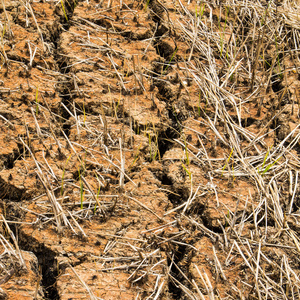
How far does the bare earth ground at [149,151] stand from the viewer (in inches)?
62.1

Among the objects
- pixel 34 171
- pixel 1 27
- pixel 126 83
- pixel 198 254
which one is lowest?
pixel 198 254

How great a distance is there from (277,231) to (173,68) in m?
1.19

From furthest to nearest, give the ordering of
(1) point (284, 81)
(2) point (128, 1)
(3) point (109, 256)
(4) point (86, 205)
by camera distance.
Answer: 1. (2) point (128, 1)
2. (1) point (284, 81)
3. (4) point (86, 205)
4. (3) point (109, 256)

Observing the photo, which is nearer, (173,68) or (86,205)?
(86,205)

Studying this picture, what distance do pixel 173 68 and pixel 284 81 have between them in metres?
0.72

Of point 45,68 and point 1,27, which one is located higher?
point 1,27

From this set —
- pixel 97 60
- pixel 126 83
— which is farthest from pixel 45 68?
pixel 126 83

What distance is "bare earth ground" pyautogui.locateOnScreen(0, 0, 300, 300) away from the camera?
62.1 inches

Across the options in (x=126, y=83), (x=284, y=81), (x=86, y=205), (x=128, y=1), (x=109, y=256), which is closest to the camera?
(x=109, y=256)

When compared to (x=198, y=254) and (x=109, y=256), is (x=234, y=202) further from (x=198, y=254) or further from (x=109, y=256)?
(x=109, y=256)

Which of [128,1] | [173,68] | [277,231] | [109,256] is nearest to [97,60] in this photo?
[173,68]

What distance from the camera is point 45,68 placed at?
7.48ft

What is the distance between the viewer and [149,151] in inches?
80.2

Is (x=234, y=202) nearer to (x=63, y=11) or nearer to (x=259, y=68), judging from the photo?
(x=259, y=68)
